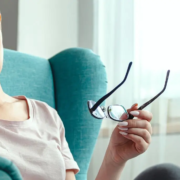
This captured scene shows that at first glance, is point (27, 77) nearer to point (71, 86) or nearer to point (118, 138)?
point (71, 86)

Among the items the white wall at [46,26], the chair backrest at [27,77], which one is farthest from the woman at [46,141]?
the white wall at [46,26]

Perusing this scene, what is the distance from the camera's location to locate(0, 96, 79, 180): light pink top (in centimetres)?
80

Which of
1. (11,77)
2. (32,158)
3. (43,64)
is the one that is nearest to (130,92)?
(43,64)

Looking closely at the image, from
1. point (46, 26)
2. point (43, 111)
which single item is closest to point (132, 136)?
point (43, 111)

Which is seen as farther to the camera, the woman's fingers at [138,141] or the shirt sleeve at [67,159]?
the shirt sleeve at [67,159]

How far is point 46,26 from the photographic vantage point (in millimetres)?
1951

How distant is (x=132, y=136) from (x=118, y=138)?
79mm

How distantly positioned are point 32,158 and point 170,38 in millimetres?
1054

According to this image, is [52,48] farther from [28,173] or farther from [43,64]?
[28,173]

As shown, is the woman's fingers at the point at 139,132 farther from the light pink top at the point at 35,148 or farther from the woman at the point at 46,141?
the light pink top at the point at 35,148

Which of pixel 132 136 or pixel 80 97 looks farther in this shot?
pixel 80 97

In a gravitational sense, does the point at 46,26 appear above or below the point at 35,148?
above

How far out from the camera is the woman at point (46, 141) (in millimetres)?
805

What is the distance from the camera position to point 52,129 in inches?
37.5
